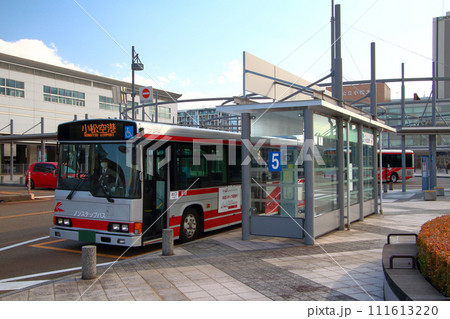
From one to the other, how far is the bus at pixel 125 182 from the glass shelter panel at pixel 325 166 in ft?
9.65

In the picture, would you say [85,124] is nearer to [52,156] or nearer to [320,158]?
[320,158]

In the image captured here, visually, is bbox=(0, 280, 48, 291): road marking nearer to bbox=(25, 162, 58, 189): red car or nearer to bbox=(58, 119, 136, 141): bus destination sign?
bbox=(58, 119, 136, 141): bus destination sign

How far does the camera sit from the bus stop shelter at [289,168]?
869cm

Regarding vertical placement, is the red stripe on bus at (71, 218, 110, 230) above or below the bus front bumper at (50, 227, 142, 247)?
above

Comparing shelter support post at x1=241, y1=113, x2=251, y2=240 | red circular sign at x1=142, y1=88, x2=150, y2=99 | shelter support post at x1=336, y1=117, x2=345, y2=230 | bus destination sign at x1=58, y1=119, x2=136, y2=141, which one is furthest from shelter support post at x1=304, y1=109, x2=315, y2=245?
red circular sign at x1=142, y1=88, x2=150, y2=99

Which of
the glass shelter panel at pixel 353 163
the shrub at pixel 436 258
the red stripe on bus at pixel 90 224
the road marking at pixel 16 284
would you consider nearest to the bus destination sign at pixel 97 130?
the red stripe on bus at pixel 90 224

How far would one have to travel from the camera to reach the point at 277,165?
902 centimetres

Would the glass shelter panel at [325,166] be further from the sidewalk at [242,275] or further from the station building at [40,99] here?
the station building at [40,99]

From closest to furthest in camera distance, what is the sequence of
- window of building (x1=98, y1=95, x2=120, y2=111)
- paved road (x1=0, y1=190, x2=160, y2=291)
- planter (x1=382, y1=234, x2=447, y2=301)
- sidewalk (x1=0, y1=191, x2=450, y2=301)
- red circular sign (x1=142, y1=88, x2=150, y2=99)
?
planter (x1=382, y1=234, x2=447, y2=301)
sidewalk (x1=0, y1=191, x2=450, y2=301)
paved road (x1=0, y1=190, x2=160, y2=291)
red circular sign (x1=142, y1=88, x2=150, y2=99)
window of building (x1=98, y1=95, x2=120, y2=111)

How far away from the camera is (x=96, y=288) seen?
225 inches

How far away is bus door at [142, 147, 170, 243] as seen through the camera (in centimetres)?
826

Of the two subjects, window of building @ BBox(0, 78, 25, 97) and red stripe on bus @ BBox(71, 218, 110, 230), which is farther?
window of building @ BBox(0, 78, 25, 97)
